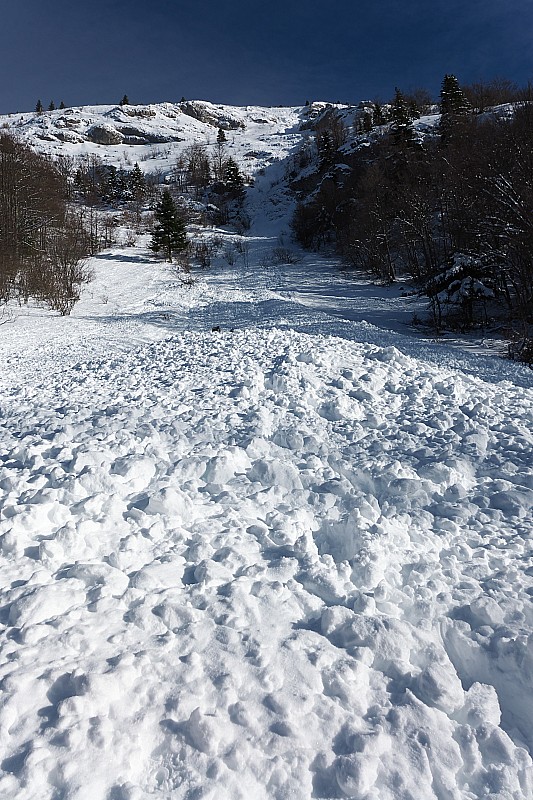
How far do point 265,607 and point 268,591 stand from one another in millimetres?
144

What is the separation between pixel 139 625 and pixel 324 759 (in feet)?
4.32

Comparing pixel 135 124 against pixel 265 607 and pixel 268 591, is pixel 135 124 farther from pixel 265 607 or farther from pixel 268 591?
pixel 265 607

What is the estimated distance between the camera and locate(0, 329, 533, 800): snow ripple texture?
190 centimetres

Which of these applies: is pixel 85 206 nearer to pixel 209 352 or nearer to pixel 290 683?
pixel 209 352

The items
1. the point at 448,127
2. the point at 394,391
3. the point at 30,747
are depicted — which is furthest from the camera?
the point at 448,127

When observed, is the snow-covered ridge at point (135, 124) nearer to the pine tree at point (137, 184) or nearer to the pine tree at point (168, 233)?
the pine tree at point (137, 184)

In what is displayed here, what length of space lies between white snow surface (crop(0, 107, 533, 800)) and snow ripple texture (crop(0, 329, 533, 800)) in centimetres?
1

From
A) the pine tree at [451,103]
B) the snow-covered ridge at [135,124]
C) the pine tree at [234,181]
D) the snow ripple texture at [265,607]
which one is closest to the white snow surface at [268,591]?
the snow ripple texture at [265,607]

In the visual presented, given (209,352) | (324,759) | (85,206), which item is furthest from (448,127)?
(324,759)

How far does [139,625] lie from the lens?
2.61 metres

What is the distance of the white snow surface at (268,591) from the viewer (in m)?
1.92

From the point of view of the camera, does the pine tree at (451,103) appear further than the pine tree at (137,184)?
No

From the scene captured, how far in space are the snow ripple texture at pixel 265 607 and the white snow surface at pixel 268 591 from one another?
0.01m

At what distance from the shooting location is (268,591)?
299cm
